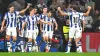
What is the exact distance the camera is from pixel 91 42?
1359 cm

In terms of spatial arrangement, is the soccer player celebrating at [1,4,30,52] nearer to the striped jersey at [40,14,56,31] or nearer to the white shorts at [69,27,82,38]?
the striped jersey at [40,14,56,31]

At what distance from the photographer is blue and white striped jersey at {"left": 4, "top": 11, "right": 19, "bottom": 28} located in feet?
44.2

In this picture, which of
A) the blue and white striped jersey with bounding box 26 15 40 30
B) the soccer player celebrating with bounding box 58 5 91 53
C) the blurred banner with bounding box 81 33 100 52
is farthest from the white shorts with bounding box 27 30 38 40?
the blurred banner with bounding box 81 33 100 52

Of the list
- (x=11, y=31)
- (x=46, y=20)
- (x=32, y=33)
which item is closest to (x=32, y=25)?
(x=32, y=33)

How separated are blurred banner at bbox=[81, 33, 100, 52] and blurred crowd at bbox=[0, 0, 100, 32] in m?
0.59

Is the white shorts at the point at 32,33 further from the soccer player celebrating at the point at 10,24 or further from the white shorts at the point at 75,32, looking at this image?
the white shorts at the point at 75,32

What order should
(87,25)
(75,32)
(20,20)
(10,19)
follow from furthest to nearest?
(87,25) → (75,32) → (20,20) → (10,19)

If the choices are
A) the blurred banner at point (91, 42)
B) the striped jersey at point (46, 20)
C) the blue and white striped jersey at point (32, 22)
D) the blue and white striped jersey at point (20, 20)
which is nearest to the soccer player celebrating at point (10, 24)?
the blue and white striped jersey at point (20, 20)

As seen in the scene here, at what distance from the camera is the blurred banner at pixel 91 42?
1356cm

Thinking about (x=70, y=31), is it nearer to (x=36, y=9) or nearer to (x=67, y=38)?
(x=67, y=38)

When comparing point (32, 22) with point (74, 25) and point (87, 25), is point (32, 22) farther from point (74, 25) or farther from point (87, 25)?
point (87, 25)

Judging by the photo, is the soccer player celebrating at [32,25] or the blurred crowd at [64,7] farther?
the blurred crowd at [64,7]

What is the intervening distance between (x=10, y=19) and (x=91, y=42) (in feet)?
11.7

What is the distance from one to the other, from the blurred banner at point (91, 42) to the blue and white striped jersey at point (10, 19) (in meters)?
3.03
